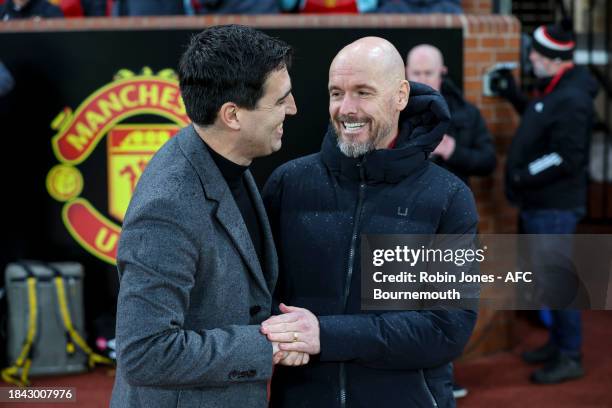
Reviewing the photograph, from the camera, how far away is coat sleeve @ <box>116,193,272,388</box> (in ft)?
6.73

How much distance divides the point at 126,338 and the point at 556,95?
14.0 ft

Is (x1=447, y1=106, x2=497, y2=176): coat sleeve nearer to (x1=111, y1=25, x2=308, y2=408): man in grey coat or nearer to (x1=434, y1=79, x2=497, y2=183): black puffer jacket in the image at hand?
(x1=434, y1=79, x2=497, y2=183): black puffer jacket

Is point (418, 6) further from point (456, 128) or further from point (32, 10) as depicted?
point (32, 10)

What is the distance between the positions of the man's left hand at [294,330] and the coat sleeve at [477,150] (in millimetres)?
3271

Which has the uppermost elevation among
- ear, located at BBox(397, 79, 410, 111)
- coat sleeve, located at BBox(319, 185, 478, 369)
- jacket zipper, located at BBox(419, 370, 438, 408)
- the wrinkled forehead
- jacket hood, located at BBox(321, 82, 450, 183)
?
the wrinkled forehead

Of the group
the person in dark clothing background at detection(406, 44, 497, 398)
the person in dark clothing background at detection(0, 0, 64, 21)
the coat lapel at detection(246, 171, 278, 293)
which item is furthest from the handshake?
the person in dark clothing background at detection(0, 0, 64, 21)

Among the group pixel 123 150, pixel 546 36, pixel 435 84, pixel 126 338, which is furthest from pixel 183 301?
pixel 546 36

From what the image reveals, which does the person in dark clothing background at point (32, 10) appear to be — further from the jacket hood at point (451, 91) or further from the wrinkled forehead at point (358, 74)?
the wrinkled forehead at point (358, 74)

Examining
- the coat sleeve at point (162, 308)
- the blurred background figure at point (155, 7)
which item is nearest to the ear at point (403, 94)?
the coat sleeve at point (162, 308)

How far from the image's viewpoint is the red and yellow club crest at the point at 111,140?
5926 mm

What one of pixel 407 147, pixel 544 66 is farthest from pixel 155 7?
pixel 407 147

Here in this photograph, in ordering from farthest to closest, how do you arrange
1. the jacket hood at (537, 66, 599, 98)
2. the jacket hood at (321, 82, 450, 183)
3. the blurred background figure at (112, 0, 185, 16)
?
the blurred background figure at (112, 0, 185, 16) → the jacket hood at (537, 66, 599, 98) → the jacket hood at (321, 82, 450, 183)

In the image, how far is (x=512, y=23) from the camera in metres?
6.07

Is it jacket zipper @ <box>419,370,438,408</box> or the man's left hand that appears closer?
the man's left hand
